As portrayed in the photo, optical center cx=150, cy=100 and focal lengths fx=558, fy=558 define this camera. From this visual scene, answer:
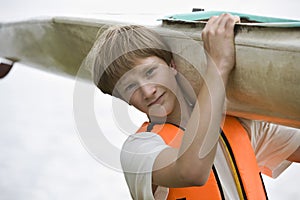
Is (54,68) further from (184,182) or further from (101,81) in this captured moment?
(184,182)

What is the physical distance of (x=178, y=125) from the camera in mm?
912

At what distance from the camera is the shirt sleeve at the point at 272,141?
1027mm

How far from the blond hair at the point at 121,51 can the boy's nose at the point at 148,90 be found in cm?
4

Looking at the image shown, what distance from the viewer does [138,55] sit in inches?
34.7

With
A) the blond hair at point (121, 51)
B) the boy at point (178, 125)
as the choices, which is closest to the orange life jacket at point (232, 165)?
the boy at point (178, 125)

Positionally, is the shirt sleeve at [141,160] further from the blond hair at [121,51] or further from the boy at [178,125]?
the blond hair at [121,51]

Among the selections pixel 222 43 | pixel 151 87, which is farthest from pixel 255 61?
pixel 151 87

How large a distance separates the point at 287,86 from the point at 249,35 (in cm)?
9

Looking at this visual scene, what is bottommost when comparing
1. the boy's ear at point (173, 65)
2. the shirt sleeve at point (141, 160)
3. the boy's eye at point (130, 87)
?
the shirt sleeve at point (141, 160)

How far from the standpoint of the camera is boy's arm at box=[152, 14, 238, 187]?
28.8 inches

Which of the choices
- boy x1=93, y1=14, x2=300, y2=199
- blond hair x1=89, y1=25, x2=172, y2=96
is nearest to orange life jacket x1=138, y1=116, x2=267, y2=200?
boy x1=93, y1=14, x2=300, y2=199

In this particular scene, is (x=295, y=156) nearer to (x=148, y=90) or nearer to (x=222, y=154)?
(x=222, y=154)

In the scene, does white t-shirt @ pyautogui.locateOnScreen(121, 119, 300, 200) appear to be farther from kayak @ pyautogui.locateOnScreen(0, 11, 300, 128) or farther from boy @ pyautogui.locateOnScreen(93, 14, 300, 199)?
kayak @ pyautogui.locateOnScreen(0, 11, 300, 128)

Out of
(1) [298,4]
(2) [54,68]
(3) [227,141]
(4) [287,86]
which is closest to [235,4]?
(1) [298,4]
